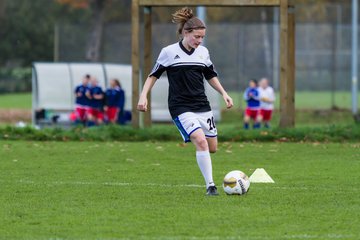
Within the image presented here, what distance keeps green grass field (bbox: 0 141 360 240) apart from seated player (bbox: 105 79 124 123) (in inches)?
554

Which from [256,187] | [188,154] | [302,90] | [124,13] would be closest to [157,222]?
[256,187]

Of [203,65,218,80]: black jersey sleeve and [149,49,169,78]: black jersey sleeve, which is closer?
[149,49,169,78]: black jersey sleeve

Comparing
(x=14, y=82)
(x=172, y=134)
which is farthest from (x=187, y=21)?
(x=14, y=82)

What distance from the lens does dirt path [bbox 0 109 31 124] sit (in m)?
41.1

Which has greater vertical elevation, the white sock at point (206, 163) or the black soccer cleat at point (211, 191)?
the white sock at point (206, 163)

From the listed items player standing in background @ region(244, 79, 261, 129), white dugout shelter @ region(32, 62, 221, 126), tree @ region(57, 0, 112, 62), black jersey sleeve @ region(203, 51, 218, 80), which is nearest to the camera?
black jersey sleeve @ region(203, 51, 218, 80)

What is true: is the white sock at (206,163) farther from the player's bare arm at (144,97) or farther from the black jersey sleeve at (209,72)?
the black jersey sleeve at (209,72)

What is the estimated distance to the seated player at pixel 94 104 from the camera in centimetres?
3312


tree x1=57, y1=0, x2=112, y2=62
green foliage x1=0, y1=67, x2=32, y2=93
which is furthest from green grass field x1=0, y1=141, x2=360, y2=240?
green foliage x1=0, y1=67, x2=32, y2=93

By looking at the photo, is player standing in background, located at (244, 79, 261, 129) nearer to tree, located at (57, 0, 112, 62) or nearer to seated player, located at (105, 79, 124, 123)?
seated player, located at (105, 79, 124, 123)

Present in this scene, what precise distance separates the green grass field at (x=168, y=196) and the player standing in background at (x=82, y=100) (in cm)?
1399

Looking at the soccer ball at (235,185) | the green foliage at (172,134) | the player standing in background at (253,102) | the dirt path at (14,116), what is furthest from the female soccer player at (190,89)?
the dirt path at (14,116)

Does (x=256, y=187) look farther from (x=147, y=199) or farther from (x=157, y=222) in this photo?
(x=157, y=222)

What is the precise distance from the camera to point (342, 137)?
21562 mm
